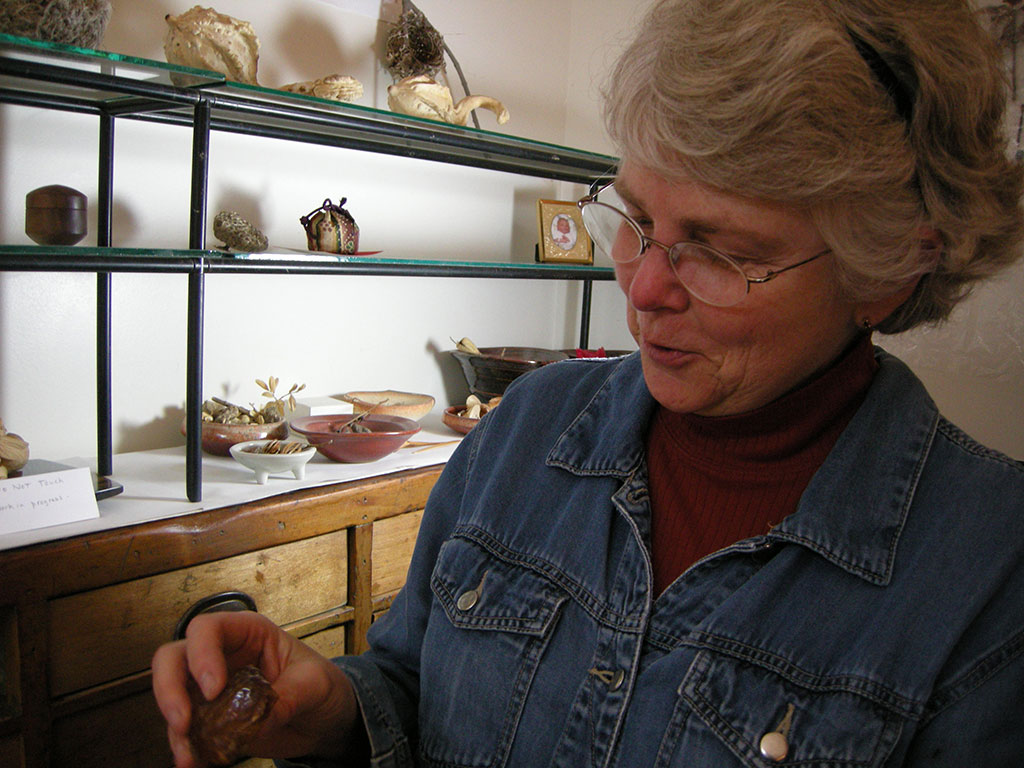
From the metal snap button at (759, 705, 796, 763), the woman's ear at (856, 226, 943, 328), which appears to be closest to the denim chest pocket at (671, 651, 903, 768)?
the metal snap button at (759, 705, 796, 763)

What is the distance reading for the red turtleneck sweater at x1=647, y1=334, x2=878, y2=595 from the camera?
2.81 ft

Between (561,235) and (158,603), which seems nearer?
(158,603)

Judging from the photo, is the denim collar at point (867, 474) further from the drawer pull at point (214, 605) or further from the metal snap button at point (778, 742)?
the drawer pull at point (214, 605)

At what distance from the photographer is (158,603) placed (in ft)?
4.79

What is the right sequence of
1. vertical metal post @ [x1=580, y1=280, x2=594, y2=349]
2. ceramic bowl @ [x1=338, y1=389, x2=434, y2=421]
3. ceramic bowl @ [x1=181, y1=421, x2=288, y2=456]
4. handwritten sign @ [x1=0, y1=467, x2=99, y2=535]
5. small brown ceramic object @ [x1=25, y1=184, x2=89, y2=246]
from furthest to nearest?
vertical metal post @ [x1=580, y1=280, x2=594, y2=349]
ceramic bowl @ [x1=338, y1=389, x2=434, y2=421]
ceramic bowl @ [x1=181, y1=421, x2=288, y2=456]
small brown ceramic object @ [x1=25, y1=184, x2=89, y2=246]
handwritten sign @ [x1=0, y1=467, x2=99, y2=535]

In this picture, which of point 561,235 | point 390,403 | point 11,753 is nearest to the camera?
point 11,753

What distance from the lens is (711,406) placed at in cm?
86

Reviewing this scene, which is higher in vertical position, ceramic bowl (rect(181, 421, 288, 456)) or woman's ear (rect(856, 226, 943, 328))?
woman's ear (rect(856, 226, 943, 328))

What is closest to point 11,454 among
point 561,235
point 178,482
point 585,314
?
point 178,482

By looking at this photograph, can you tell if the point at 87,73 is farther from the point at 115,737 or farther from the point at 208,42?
the point at 115,737

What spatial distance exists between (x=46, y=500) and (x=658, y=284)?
1116 millimetres

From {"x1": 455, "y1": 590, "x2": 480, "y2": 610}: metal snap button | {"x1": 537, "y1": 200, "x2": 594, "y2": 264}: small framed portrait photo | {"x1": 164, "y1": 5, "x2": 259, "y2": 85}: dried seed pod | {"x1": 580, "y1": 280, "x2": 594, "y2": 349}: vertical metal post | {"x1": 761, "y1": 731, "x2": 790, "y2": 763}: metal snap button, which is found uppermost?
{"x1": 164, "y1": 5, "x2": 259, "y2": 85}: dried seed pod

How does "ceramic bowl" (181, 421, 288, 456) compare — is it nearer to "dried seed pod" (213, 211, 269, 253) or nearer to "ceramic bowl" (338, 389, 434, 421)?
"ceramic bowl" (338, 389, 434, 421)

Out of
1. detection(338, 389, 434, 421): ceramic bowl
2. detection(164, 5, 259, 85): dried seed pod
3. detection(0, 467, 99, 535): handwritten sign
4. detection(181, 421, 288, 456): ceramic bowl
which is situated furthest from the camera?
detection(338, 389, 434, 421): ceramic bowl
